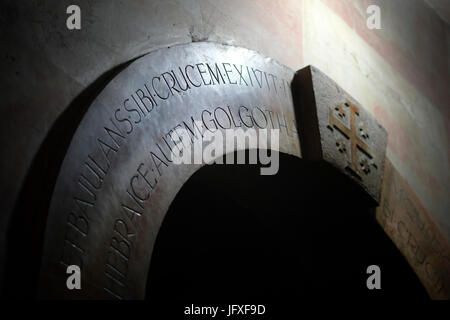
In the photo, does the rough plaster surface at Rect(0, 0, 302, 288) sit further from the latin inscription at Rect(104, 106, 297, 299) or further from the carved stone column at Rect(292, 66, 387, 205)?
the carved stone column at Rect(292, 66, 387, 205)

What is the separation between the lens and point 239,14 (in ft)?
8.95

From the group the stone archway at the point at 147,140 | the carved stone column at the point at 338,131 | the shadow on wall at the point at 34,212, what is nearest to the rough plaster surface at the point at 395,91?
the carved stone column at the point at 338,131

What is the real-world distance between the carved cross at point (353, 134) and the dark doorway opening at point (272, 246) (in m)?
0.10

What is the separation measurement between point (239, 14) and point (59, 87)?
1155 millimetres

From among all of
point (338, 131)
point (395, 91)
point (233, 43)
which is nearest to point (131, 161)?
point (233, 43)

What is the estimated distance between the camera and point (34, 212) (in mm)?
1630

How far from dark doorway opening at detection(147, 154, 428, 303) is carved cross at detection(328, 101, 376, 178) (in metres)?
0.10

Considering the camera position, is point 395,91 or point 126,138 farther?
point 395,91

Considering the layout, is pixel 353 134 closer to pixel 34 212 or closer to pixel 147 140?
pixel 147 140

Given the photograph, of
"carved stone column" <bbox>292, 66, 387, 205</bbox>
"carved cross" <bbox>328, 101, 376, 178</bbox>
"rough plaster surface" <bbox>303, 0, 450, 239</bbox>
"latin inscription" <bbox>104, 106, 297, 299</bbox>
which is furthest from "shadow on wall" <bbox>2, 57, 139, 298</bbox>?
"rough plaster surface" <bbox>303, 0, 450, 239</bbox>

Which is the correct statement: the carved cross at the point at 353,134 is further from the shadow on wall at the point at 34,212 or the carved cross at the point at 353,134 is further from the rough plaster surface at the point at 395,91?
the shadow on wall at the point at 34,212

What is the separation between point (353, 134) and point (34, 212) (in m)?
1.81

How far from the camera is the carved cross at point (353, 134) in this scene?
9.47 ft

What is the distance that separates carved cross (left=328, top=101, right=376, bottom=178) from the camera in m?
2.89
